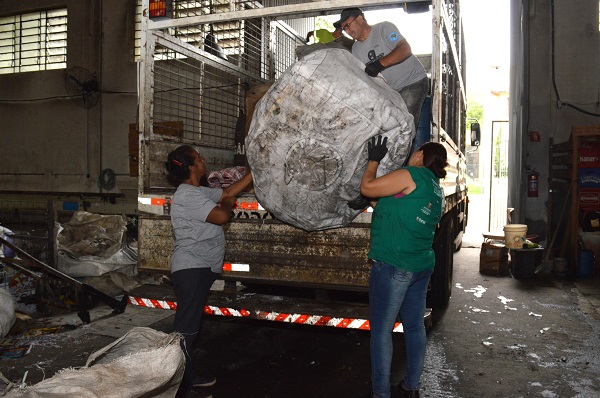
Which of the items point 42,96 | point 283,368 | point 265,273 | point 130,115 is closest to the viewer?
point 265,273

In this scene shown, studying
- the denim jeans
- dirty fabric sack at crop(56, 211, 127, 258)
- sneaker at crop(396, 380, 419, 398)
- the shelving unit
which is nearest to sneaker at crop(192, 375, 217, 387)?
sneaker at crop(396, 380, 419, 398)

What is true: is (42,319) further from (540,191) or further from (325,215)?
(540,191)

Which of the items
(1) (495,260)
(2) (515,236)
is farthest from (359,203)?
(2) (515,236)

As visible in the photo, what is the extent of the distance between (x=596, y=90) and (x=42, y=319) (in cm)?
950

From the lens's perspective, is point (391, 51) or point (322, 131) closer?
point (322, 131)

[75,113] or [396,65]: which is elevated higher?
[75,113]

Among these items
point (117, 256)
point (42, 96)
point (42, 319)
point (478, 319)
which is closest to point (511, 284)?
point (478, 319)

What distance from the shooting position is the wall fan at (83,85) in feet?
41.3

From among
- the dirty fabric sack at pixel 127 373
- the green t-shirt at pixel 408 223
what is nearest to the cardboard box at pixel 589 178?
the green t-shirt at pixel 408 223

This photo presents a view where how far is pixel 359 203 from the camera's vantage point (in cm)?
327

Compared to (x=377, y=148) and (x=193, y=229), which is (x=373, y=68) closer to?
(x=377, y=148)

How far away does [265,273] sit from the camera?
12.4 ft

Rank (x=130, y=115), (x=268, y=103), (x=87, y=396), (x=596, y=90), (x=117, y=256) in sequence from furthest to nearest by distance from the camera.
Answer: (x=130, y=115), (x=596, y=90), (x=117, y=256), (x=268, y=103), (x=87, y=396)

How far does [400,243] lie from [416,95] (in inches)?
44.0
